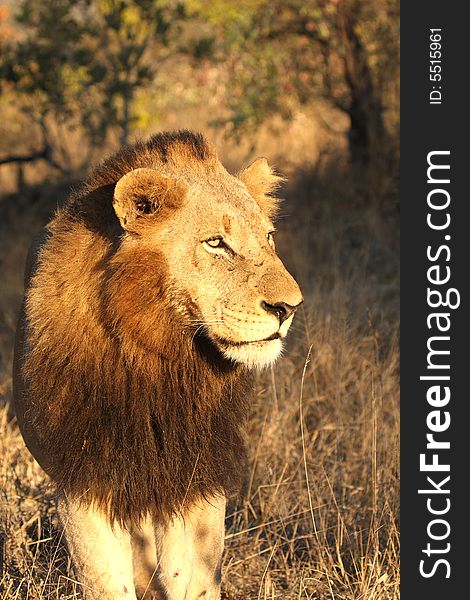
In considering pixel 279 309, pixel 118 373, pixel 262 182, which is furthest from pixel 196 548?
pixel 262 182

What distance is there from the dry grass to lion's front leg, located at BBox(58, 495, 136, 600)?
10.7 inches

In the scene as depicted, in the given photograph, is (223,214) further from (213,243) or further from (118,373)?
(118,373)

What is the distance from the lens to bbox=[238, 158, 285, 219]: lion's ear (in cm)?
390

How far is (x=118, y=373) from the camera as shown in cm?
345

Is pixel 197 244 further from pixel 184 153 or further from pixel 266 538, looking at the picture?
pixel 266 538

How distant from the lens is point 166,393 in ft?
11.5

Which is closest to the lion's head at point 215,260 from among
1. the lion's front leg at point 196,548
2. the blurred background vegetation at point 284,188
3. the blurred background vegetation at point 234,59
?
the lion's front leg at point 196,548

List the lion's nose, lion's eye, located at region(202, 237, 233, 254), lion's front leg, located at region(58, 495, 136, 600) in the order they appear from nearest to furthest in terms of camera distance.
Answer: the lion's nose
lion's eye, located at region(202, 237, 233, 254)
lion's front leg, located at region(58, 495, 136, 600)

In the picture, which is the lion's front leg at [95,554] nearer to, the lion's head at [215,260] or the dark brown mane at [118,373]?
the dark brown mane at [118,373]

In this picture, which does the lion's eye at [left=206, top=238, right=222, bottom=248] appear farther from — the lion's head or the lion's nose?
the lion's nose

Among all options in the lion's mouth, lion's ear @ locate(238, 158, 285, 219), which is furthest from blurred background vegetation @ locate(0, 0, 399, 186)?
the lion's mouth

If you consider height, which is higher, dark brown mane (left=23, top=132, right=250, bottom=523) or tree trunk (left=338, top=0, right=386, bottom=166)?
tree trunk (left=338, top=0, right=386, bottom=166)

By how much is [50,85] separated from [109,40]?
3.13ft

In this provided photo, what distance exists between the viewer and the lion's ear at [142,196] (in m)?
3.27
